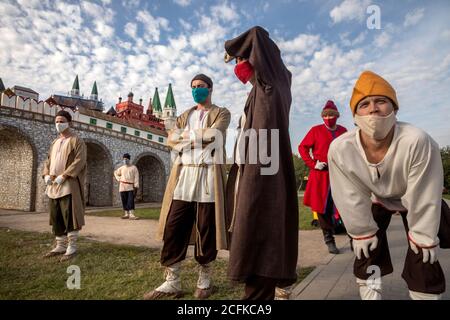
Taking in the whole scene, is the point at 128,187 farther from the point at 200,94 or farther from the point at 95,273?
the point at 200,94

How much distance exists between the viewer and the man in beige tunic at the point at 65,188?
4418 millimetres

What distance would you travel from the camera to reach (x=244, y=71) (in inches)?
85.5

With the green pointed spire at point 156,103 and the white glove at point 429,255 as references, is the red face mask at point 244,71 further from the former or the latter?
the green pointed spire at point 156,103

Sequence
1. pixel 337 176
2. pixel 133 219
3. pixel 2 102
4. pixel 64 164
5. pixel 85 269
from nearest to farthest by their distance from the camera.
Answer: pixel 337 176 < pixel 85 269 < pixel 64 164 < pixel 133 219 < pixel 2 102

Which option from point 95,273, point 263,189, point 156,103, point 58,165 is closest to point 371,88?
point 263,189

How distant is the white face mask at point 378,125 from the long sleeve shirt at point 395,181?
0.10 meters

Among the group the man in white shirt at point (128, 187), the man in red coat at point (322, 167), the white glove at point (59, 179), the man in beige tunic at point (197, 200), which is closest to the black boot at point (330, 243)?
the man in red coat at point (322, 167)

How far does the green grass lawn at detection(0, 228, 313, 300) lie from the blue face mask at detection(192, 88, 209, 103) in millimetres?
2039

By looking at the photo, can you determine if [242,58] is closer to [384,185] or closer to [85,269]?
[384,185]

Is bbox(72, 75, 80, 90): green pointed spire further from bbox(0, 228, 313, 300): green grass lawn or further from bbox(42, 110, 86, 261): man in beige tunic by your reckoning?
bbox(42, 110, 86, 261): man in beige tunic

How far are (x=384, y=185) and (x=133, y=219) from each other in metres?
8.90

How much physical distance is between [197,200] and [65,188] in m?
2.72

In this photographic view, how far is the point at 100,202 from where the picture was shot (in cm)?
1688
